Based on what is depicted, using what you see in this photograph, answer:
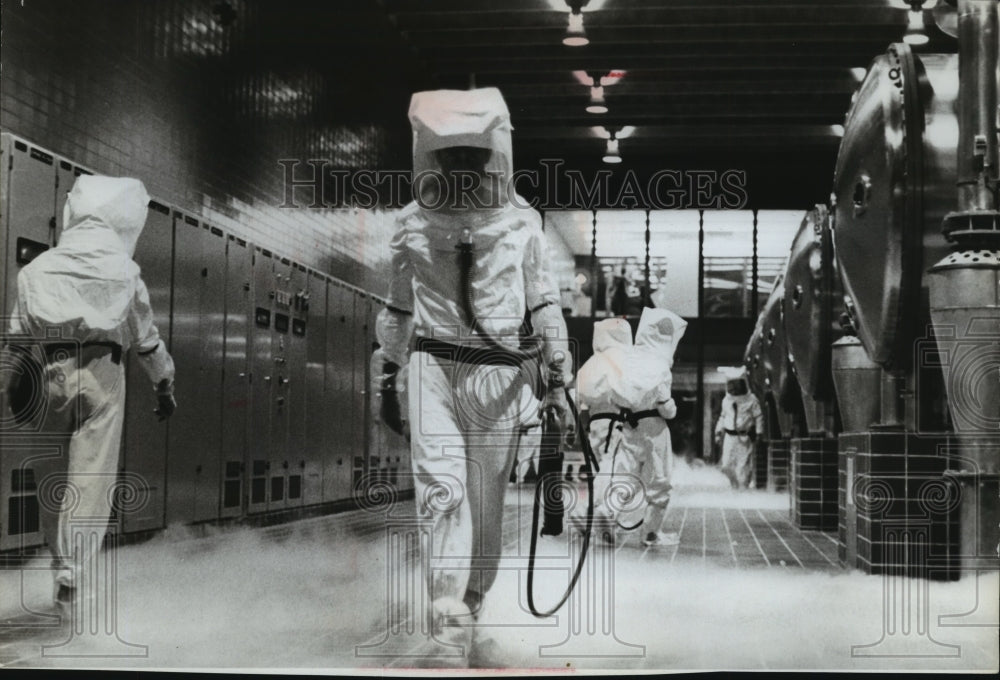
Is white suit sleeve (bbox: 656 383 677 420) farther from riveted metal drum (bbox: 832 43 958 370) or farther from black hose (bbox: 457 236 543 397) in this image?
riveted metal drum (bbox: 832 43 958 370)

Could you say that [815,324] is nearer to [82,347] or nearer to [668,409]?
[668,409]

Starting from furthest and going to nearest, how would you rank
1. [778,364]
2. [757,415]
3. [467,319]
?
[778,364], [757,415], [467,319]

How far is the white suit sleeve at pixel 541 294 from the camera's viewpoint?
3.80 m

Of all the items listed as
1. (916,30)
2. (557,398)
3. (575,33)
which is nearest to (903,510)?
(557,398)

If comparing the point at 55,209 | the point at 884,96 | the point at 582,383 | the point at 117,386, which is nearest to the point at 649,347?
the point at 582,383

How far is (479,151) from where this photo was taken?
3830mm

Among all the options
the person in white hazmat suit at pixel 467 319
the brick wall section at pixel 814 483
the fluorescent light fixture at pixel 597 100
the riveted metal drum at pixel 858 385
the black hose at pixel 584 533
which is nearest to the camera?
the person in white hazmat suit at pixel 467 319

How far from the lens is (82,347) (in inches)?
159

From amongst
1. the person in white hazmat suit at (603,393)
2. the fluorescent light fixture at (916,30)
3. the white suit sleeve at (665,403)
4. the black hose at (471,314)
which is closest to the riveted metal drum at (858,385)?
the white suit sleeve at (665,403)

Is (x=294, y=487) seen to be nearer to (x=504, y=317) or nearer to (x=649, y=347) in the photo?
(x=504, y=317)

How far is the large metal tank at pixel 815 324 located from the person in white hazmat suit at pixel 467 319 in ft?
5.02

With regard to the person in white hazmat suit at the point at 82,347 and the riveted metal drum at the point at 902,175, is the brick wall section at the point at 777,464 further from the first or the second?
the person in white hazmat suit at the point at 82,347

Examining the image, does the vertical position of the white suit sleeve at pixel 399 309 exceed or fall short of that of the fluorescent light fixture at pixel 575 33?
it falls short

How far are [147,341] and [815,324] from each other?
115 inches
